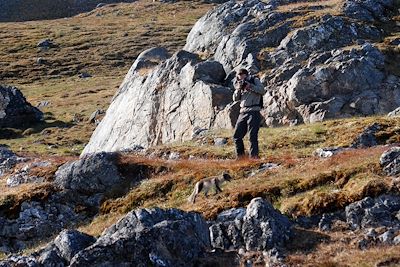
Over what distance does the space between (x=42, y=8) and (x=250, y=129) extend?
6561 inches

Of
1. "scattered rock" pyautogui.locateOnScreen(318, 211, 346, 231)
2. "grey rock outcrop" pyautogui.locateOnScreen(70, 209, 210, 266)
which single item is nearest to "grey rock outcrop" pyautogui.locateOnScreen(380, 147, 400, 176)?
"scattered rock" pyautogui.locateOnScreen(318, 211, 346, 231)

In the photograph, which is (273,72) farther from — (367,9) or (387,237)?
(387,237)

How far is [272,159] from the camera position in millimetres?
22719

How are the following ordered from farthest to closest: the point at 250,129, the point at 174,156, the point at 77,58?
the point at 77,58, the point at 174,156, the point at 250,129

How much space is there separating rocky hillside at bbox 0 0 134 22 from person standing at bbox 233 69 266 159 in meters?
158

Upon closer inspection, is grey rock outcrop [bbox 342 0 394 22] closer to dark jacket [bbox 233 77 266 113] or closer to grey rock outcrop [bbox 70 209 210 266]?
dark jacket [bbox 233 77 266 113]

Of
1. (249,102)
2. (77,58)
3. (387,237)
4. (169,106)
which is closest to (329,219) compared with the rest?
(387,237)

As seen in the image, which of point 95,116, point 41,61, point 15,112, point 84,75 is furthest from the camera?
point 41,61

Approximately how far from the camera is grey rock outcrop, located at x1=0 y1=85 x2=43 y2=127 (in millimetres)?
66938

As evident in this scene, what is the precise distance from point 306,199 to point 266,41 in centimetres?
2737

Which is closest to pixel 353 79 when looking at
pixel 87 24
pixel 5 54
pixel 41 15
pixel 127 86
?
pixel 127 86

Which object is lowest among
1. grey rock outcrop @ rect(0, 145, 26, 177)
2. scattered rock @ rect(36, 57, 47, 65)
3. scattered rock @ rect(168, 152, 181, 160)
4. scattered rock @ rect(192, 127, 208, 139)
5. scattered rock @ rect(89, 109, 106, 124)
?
scattered rock @ rect(89, 109, 106, 124)

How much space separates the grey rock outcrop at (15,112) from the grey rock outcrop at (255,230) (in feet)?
181

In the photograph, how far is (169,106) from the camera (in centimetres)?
4091
